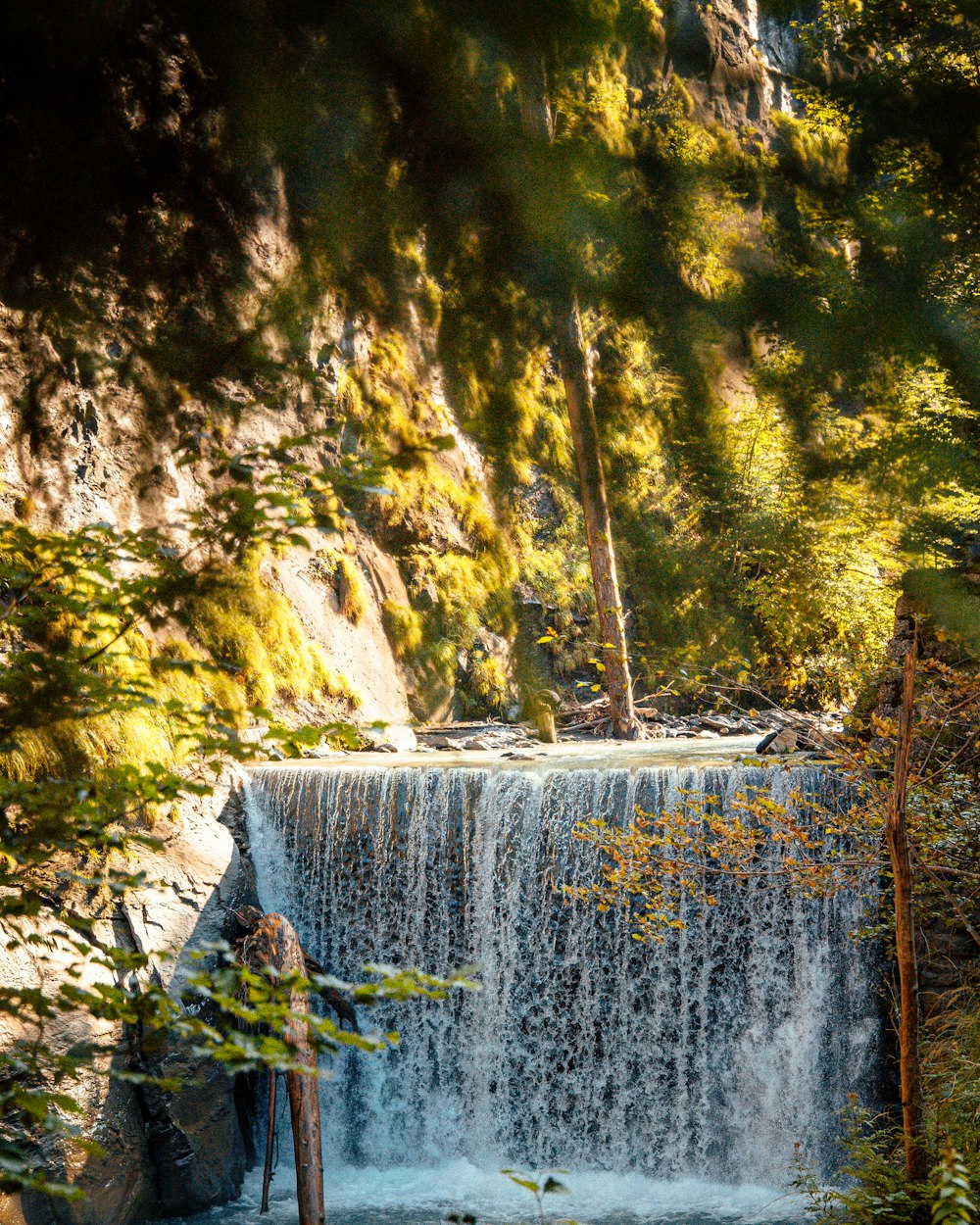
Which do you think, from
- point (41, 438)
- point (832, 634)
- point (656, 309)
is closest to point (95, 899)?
point (832, 634)

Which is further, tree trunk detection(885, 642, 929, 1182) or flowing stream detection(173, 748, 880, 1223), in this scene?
flowing stream detection(173, 748, 880, 1223)

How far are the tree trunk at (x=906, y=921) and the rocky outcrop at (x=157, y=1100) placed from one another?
3.52 m

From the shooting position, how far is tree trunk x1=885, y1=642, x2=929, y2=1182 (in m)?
3.46

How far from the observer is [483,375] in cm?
102

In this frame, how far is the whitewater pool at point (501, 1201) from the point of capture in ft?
20.2

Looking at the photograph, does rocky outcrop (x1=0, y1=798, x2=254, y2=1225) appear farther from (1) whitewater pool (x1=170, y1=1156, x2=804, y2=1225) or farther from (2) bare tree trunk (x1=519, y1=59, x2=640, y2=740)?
(2) bare tree trunk (x1=519, y1=59, x2=640, y2=740)

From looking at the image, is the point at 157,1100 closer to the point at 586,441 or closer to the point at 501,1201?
the point at 501,1201

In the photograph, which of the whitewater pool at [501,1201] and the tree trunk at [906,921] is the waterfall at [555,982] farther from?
the tree trunk at [906,921]

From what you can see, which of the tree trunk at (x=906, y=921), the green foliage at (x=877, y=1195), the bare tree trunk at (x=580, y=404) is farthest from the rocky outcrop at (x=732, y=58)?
the green foliage at (x=877, y=1195)

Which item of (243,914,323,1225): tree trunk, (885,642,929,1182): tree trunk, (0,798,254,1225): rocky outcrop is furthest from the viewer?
(0,798,254,1225): rocky outcrop

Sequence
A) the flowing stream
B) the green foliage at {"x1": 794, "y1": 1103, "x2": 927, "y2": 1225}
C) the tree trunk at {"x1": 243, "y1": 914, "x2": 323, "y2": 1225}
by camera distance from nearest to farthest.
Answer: the green foliage at {"x1": 794, "y1": 1103, "x2": 927, "y2": 1225}, the tree trunk at {"x1": 243, "y1": 914, "x2": 323, "y2": 1225}, the flowing stream

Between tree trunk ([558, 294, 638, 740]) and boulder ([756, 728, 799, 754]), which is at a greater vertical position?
tree trunk ([558, 294, 638, 740])

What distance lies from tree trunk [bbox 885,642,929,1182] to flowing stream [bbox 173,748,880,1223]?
2.68 meters

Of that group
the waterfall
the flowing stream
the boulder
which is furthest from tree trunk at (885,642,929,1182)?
the boulder
